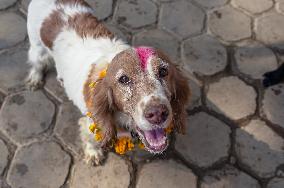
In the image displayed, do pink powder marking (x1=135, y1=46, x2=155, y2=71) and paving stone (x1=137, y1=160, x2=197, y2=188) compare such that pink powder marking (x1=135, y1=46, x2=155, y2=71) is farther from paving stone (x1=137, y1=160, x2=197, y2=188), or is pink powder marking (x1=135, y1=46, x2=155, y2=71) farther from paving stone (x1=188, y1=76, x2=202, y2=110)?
paving stone (x1=188, y1=76, x2=202, y2=110)

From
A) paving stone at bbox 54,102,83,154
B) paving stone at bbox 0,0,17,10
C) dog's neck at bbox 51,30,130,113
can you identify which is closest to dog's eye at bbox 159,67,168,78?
dog's neck at bbox 51,30,130,113

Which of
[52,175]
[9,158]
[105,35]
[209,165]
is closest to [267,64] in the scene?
[209,165]

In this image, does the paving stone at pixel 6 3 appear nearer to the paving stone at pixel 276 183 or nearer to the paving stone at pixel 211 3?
the paving stone at pixel 211 3

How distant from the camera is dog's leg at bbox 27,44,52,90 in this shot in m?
4.32

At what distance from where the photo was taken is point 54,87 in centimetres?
450

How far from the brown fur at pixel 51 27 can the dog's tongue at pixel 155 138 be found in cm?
141

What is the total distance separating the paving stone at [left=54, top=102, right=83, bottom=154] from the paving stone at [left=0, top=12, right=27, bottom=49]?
3.76ft

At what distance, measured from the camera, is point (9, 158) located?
13.1 ft

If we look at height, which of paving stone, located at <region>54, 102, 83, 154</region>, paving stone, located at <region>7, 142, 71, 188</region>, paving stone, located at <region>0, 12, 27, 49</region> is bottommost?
paving stone, located at <region>7, 142, 71, 188</region>

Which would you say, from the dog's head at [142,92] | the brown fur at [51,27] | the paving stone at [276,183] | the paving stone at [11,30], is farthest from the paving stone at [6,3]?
the paving stone at [276,183]

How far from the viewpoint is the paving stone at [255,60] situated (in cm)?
471

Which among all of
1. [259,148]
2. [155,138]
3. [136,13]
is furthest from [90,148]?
[136,13]

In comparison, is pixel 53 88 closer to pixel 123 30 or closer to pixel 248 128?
pixel 123 30

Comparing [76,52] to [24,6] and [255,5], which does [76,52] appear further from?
[255,5]
